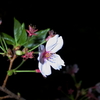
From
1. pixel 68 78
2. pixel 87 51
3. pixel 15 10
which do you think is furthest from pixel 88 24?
pixel 15 10

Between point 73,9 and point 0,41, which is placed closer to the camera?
point 0,41

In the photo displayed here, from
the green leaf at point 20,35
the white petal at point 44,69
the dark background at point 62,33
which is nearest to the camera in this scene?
the white petal at point 44,69

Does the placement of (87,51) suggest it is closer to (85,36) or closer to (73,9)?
(85,36)

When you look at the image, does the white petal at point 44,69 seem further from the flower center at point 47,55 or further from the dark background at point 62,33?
the dark background at point 62,33

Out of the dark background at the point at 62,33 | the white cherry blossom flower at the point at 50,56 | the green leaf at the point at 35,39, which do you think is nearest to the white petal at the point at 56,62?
the white cherry blossom flower at the point at 50,56

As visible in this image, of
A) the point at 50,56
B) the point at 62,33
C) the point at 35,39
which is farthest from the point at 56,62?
the point at 62,33

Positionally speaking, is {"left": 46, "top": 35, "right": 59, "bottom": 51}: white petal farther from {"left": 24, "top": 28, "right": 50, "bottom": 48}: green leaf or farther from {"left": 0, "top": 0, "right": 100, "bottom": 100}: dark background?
{"left": 0, "top": 0, "right": 100, "bottom": 100}: dark background
